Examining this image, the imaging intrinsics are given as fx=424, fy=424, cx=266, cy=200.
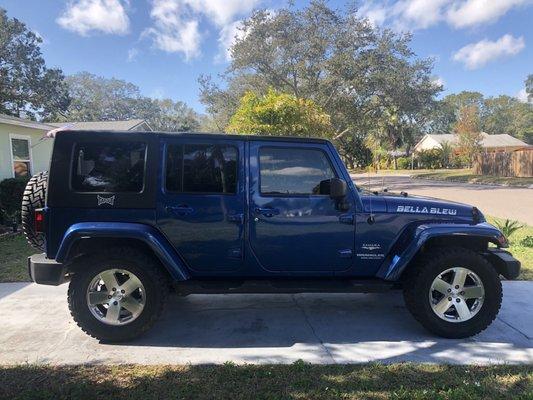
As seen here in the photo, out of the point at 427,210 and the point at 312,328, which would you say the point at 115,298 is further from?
the point at 427,210

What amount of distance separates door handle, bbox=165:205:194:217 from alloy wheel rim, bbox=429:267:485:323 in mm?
2426

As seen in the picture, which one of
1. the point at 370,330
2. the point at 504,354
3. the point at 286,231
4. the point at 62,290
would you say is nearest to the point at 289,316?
the point at 370,330

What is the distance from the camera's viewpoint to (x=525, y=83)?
9031cm

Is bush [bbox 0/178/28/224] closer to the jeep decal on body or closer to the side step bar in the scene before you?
the side step bar

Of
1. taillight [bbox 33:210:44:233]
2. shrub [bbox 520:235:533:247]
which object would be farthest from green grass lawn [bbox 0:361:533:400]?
shrub [bbox 520:235:533:247]

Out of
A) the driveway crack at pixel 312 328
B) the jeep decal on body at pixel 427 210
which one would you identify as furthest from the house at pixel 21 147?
the jeep decal on body at pixel 427 210

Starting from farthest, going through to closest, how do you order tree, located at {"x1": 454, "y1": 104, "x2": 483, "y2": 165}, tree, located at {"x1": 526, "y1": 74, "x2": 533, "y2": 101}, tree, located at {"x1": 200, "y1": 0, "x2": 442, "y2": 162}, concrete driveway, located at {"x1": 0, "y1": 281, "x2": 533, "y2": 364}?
tree, located at {"x1": 526, "y1": 74, "x2": 533, "y2": 101} < tree, located at {"x1": 454, "y1": 104, "x2": 483, "y2": 165} < tree, located at {"x1": 200, "y1": 0, "x2": 442, "y2": 162} < concrete driveway, located at {"x1": 0, "y1": 281, "x2": 533, "y2": 364}

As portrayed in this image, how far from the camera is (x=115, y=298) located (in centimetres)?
396

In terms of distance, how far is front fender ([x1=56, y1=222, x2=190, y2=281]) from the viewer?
12.5 feet

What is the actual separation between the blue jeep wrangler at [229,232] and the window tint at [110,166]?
0.03 feet

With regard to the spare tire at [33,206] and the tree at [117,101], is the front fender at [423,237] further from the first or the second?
the tree at [117,101]

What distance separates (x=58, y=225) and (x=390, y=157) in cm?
5989

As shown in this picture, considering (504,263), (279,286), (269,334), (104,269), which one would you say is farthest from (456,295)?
(104,269)

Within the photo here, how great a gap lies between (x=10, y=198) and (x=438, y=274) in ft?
34.8
